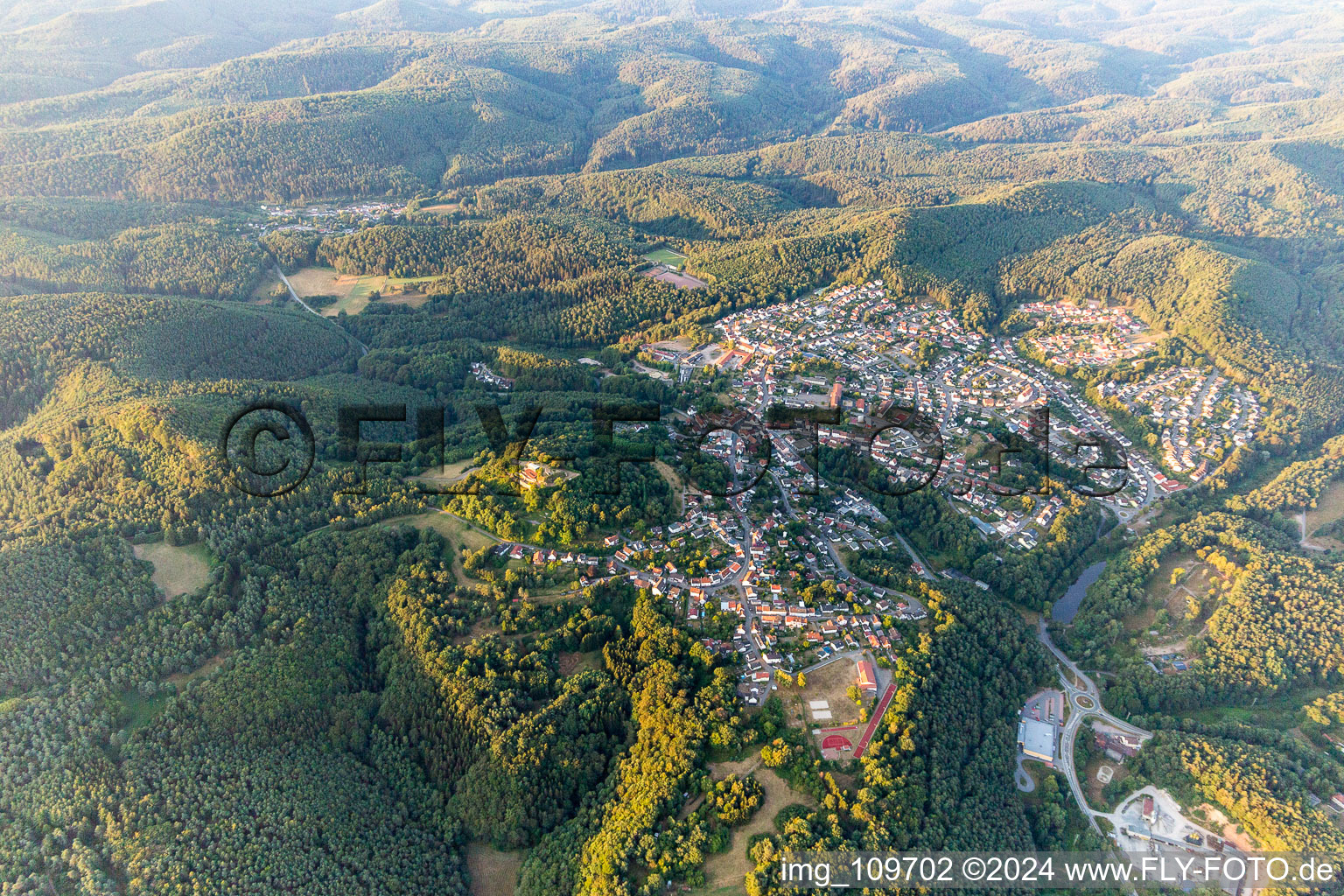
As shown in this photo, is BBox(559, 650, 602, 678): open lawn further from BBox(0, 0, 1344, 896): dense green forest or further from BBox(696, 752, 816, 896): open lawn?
BBox(696, 752, 816, 896): open lawn

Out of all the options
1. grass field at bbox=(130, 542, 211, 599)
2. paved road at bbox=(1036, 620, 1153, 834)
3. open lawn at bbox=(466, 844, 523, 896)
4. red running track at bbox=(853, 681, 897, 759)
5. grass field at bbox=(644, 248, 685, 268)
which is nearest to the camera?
open lawn at bbox=(466, 844, 523, 896)

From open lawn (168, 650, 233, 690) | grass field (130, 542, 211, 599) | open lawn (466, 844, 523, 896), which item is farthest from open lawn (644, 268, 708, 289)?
open lawn (466, 844, 523, 896)

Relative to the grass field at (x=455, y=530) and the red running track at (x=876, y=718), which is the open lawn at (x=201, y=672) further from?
the red running track at (x=876, y=718)

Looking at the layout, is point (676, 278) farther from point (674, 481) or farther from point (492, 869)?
point (492, 869)

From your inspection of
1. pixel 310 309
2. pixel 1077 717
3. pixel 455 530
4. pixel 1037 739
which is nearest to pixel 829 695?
pixel 1037 739

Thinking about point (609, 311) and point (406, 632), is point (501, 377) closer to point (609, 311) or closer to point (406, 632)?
point (609, 311)
